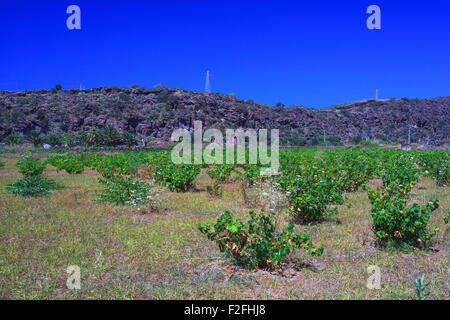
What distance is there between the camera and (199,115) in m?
67.1

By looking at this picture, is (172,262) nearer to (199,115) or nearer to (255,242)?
(255,242)

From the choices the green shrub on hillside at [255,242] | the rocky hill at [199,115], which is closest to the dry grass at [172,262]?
the green shrub on hillside at [255,242]

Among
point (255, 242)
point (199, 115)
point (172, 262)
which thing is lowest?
point (172, 262)

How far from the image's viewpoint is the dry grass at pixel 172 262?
385cm

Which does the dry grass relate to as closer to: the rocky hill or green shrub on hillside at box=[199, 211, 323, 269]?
green shrub on hillside at box=[199, 211, 323, 269]

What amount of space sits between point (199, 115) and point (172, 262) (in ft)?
208

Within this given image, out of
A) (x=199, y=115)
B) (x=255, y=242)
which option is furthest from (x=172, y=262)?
(x=199, y=115)

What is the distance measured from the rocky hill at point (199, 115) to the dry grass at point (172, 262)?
170ft

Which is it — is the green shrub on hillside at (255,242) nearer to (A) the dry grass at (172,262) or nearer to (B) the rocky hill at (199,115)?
(A) the dry grass at (172,262)

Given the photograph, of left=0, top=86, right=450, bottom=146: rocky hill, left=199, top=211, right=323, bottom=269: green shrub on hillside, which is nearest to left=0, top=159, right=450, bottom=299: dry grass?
left=199, top=211, right=323, bottom=269: green shrub on hillside
